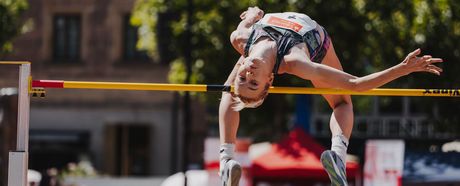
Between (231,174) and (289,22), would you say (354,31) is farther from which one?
(231,174)

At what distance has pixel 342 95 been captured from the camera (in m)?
8.99

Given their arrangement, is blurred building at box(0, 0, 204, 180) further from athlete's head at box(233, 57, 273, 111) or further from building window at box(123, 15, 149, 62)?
Result: athlete's head at box(233, 57, 273, 111)

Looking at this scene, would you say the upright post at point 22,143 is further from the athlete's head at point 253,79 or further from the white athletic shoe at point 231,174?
the athlete's head at point 253,79

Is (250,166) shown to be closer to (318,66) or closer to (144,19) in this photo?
(318,66)

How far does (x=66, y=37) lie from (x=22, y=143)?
23.8 m

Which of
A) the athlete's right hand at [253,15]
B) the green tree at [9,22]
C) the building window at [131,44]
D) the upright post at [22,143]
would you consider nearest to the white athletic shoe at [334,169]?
the athlete's right hand at [253,15]

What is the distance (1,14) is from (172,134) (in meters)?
12.5

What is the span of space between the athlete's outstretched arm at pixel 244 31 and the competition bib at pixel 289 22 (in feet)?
0.55

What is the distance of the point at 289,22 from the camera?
28.4 feet

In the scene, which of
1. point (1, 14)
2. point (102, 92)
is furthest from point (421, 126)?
point (1, 14)

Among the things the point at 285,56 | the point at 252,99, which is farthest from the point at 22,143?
the point at 285,56

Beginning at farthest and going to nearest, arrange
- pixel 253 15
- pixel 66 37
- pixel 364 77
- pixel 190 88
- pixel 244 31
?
1. pixel 66 37
2. pixel 253 15
3. pixel 244 31
4. pixel 190 88
5. pixel 364 77

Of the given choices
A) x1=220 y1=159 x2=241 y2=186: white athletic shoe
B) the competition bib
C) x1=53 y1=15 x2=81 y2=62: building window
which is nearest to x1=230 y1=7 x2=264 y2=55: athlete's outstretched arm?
the competition bib

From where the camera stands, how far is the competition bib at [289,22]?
8602 mm
